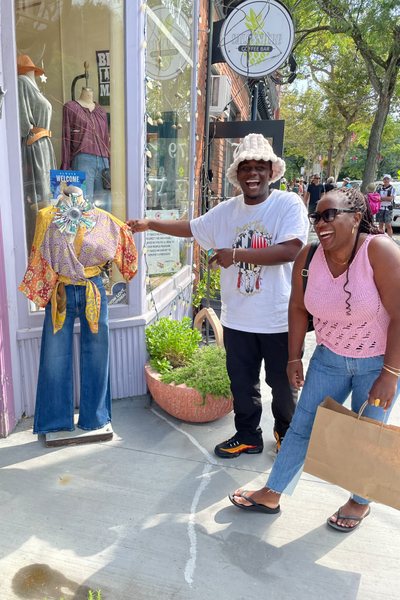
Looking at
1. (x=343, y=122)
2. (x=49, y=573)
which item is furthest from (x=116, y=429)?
(x=343, y=122)

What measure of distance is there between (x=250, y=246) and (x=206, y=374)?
1.06m

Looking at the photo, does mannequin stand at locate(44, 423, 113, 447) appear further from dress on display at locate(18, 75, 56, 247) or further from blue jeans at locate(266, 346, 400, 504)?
dress on display at locate(18, 75, 56, 247)

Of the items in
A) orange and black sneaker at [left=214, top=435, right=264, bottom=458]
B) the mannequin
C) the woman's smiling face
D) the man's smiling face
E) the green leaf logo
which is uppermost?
the green leaf logo

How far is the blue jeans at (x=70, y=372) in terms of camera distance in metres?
2.93

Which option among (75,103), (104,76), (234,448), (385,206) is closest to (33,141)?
(75,103)

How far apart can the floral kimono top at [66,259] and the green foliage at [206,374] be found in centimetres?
75

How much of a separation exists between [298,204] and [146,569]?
1.93 metres

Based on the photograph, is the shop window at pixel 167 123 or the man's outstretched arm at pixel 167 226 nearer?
the man's outstretched arm at pixel 167 226

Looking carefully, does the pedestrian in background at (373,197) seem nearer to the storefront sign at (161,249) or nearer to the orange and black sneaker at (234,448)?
the storefront sign at (161,249)

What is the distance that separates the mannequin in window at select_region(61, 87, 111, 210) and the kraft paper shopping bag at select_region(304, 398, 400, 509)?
2.35 meters

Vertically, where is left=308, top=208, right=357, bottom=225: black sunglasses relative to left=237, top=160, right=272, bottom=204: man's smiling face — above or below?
below

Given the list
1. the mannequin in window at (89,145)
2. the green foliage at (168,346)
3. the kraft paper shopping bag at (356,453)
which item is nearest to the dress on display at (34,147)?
the mannequin in window at (89,145)

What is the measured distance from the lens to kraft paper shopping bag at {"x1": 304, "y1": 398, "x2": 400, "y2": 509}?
1927 mm

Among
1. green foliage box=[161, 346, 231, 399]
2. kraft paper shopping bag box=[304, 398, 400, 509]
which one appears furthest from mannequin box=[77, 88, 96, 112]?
kraft paper shopping bag box=[304, 398, 400, 509]
